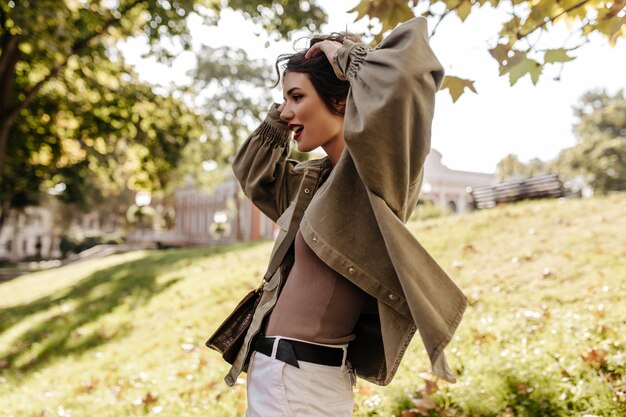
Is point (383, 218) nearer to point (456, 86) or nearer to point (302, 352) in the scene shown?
point (302, 352)

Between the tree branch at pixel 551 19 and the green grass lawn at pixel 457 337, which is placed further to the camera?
the green grass lawn at pixel 457 337

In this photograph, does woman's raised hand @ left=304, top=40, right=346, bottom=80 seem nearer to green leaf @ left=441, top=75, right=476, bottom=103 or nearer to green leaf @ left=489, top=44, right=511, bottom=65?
green leaf @ left=441, top=75, right=476, bottom=103

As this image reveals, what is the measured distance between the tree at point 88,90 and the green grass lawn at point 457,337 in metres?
A: 4.22

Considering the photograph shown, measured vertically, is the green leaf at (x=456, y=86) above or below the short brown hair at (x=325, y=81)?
above

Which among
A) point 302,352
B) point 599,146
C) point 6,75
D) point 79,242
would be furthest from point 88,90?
point 79,242

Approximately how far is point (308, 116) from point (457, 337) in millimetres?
3815

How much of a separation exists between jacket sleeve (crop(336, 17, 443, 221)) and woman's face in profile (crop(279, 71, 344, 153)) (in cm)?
33

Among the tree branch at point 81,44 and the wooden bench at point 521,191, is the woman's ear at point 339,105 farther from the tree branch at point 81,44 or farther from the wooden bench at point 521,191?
the wooden bench at point 521,191

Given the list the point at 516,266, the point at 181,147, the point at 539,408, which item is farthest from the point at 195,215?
the point at 539,408

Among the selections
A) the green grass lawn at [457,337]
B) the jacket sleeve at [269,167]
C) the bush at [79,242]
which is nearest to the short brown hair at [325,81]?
the jacket sleeve at [269,167]

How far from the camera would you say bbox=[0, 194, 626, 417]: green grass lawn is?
12.6 ft

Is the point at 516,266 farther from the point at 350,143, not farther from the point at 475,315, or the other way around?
the point at 350,143

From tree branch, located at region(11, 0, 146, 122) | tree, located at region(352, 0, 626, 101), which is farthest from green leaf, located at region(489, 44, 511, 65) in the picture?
tree branch, located at region(11, 0, 146, 122)

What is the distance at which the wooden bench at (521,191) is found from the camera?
1346 centimetres
